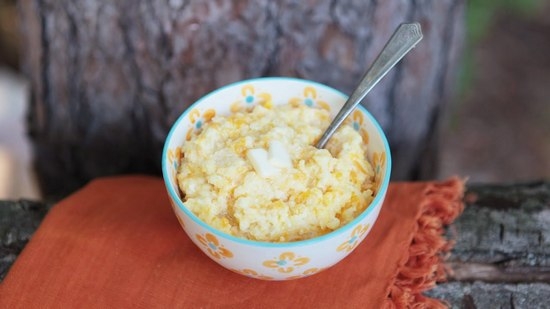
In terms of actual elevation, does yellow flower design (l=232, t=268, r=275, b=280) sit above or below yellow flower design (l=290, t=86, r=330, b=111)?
below

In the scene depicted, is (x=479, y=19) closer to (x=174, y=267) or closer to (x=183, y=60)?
(x=183, y=60)

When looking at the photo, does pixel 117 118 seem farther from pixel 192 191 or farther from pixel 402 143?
pixel 402 143

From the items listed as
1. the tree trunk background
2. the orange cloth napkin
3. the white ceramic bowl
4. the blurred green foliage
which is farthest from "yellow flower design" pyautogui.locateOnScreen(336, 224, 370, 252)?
the blurred green foliage

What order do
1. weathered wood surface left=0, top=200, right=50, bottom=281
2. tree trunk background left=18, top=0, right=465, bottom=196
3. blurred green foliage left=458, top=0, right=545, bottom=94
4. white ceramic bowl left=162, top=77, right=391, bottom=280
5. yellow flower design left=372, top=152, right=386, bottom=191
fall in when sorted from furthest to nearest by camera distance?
blurred green foliage left=458, top=0, right=545, bottom=94 < tree trunk background left=18, top=0, right=465, bottom=196 < weathered wood surface left=0, top=200, right=50, bottom=281 < yellow flower design left=372, top=152, right=386, bottom=191 < white ceramic bowl left=162, top=77, right=391, bottom=280

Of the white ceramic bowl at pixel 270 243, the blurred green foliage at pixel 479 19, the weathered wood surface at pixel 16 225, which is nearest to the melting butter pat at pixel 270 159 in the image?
the white ceramic bowl at pixel 270 243

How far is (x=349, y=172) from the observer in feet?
3.39

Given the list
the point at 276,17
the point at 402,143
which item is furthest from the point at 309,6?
the point at 402,143

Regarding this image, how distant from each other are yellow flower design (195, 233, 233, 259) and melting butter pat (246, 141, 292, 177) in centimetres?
13

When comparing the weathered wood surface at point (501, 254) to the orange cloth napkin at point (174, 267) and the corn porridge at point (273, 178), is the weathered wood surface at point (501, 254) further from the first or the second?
the corn porridge at point (273, 178)

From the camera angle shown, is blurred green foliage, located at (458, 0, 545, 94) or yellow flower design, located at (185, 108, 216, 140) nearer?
yellow flower design, located at (185, 108, 216, 140)

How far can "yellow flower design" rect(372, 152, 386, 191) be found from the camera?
1.06m

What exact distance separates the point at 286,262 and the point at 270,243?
0.18ft

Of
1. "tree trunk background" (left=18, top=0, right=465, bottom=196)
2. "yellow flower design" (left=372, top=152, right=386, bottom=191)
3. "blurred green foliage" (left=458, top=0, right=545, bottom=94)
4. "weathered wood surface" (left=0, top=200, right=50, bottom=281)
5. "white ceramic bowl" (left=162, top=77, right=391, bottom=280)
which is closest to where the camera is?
"white ceramic bowl" (left=162, top=77, right=391, bottom=280)

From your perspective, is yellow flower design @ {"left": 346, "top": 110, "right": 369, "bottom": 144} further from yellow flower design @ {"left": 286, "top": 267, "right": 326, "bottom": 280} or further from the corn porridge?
yellow flower design @ {"left": 286, "top": 267, "right": 326, "bottom": 280}
